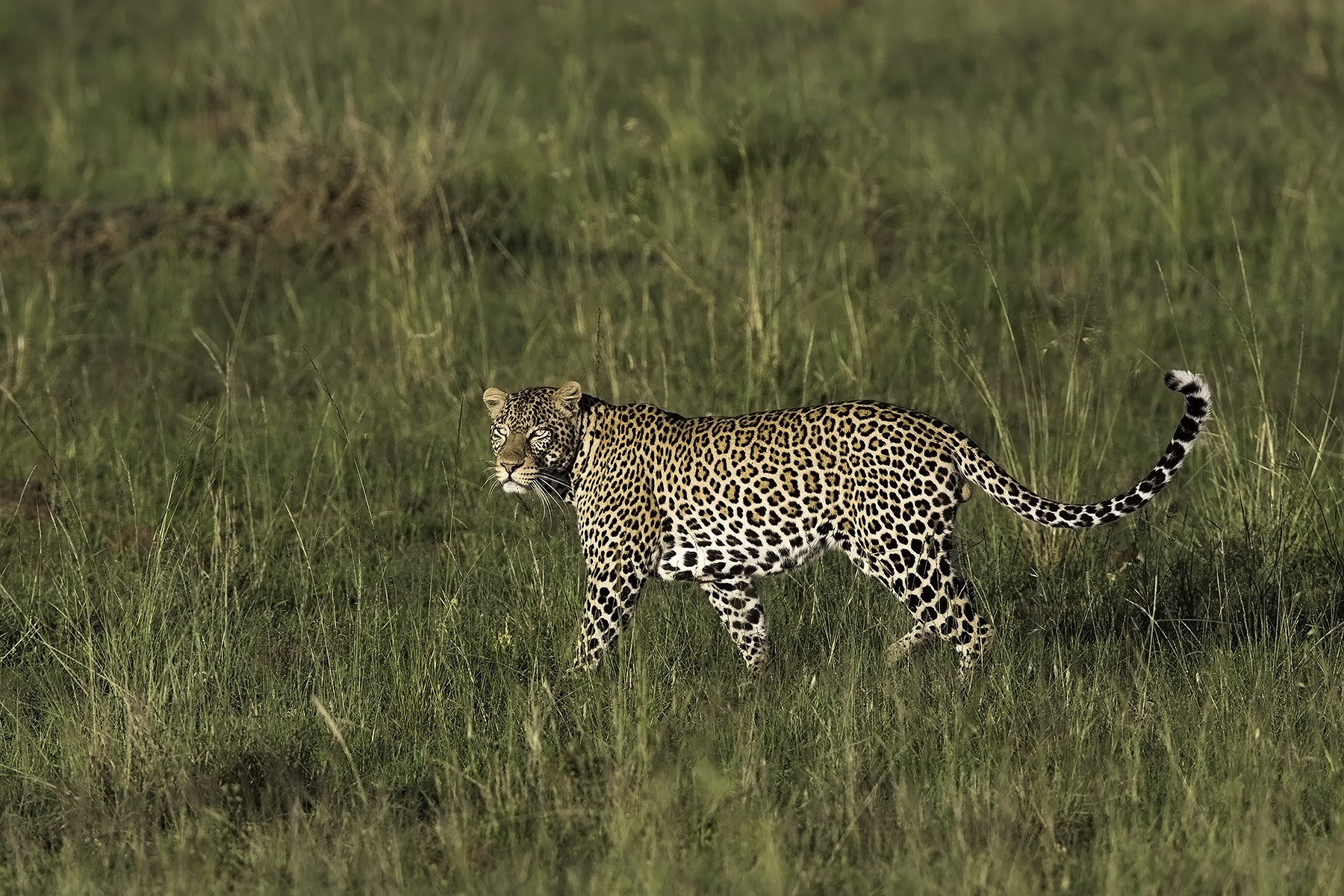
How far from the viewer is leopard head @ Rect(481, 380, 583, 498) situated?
7770 millimetres

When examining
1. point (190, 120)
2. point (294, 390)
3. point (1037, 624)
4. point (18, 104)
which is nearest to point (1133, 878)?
point (1037, 624)

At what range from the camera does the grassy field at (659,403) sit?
5.96 meters

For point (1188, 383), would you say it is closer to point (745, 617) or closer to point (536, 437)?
point (745, 617)

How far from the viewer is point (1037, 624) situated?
7.98 meters

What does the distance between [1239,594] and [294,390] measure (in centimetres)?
560

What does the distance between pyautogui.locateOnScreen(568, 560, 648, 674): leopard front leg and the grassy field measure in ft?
0.46

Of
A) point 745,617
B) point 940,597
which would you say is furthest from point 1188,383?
point 745,617

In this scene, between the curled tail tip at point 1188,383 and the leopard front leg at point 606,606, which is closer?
the curled tail tip at point 1188,383

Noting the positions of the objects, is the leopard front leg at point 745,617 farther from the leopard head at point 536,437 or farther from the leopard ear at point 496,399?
the leopard ear at point 496,399

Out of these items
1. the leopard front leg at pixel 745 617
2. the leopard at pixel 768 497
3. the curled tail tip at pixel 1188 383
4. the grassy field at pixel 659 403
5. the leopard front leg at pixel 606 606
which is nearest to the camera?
the grassy field at pixel 659 403

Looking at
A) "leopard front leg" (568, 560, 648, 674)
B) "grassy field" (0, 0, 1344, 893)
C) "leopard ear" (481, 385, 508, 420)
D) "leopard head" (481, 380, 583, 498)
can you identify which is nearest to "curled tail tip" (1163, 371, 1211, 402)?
"grassy field" (0, 0, 1344, 893)

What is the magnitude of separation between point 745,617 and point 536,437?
1010 mm

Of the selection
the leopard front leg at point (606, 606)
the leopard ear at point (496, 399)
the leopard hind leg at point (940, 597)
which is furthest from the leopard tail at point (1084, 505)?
the leopard ear at point (496, 399)

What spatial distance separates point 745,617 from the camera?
7.67 metres
